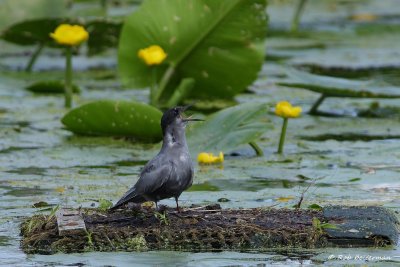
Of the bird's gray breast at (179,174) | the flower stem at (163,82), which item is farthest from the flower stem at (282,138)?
the bird's gray breast at (179,174)

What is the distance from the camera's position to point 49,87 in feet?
24.6

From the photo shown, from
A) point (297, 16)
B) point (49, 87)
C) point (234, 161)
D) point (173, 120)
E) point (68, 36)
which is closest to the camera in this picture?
point (173, 120)

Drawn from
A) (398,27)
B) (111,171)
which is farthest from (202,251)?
(398,27)

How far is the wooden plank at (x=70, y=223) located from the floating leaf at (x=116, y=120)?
Answer: 1.79 m

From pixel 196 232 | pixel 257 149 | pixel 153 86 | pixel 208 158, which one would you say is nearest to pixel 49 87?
pixel 153 86

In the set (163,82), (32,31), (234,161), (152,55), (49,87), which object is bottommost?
(49,87)

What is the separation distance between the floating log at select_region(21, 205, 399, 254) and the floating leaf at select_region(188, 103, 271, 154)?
1.52m

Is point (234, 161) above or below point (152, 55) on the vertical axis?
below

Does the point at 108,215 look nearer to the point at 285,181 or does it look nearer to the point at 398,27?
the point at 285,181

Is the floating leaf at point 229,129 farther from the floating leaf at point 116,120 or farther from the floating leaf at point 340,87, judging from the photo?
the floating leaf at point 340,87

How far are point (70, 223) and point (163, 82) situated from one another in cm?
302

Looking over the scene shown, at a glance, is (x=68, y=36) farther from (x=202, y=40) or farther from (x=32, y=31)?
(x=32, y=31)

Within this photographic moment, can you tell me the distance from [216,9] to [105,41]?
1648 mm

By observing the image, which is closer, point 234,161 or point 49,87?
point 234,161
